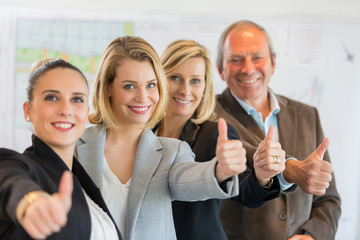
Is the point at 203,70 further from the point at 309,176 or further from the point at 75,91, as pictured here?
the point at 75,91

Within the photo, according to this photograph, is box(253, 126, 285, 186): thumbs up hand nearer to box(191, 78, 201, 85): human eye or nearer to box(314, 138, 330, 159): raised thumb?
box(314, 138, 330, 159): raised thumb

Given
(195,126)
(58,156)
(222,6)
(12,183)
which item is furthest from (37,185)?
(222,6)

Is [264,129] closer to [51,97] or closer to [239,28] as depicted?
[239,28]

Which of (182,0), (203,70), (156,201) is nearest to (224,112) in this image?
(203,70)

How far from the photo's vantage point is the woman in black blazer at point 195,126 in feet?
5.37

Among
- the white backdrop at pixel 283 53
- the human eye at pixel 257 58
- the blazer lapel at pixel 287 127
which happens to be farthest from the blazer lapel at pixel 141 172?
the white backdrop at pixel 283 53

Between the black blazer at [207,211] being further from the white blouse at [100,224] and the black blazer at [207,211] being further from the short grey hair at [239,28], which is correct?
the short grey hair at [239,28]

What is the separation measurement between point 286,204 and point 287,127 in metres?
0.40

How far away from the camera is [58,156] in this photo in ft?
4.05

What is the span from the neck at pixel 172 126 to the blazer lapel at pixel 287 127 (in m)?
0.54

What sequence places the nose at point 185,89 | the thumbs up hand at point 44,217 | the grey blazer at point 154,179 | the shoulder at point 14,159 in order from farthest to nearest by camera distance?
the nose at point 185,89 < the grey blazer at point 154,179 < the shoulder at point 14,159 < the thumbs up hand at point 44,217

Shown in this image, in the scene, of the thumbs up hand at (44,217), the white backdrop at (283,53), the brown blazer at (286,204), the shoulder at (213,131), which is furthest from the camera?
the white backdrop at (283,53)

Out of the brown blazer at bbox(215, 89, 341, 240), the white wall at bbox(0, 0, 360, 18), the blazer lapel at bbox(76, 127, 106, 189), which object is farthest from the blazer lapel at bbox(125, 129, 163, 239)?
the white wall at bbox(0, 0, 360, 18)

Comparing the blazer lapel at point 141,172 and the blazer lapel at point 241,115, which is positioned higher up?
the blazer lapel at point 241,115
